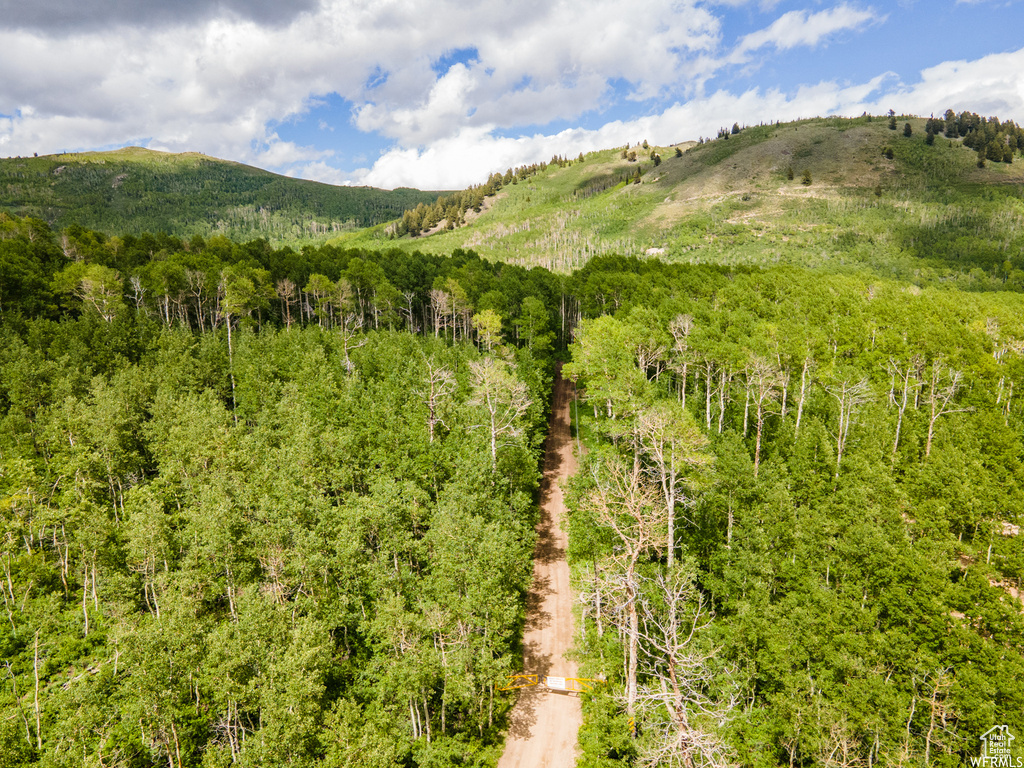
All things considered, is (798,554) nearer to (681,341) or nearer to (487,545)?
(487,545)

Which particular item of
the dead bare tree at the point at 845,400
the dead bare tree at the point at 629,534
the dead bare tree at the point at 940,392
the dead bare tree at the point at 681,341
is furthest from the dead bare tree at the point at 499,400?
the dead bare tree at the point at 940,392

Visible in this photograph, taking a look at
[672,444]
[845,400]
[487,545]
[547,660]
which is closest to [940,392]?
[845,400]

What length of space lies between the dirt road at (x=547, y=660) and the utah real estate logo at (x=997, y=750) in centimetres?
2471

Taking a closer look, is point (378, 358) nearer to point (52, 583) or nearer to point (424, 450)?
point (424, 450)

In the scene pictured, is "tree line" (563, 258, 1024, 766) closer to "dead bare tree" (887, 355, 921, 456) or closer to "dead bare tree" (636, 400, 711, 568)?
"dead bare tree" (636, 400, 711, 568)

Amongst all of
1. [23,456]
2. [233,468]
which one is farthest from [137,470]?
[233,468]

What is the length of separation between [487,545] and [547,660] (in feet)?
39.2

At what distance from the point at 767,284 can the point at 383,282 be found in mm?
69950

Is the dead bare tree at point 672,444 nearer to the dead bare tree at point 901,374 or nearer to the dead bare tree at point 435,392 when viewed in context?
the dead bare tree at point 435,392

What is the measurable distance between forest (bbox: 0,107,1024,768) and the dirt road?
4.74ft

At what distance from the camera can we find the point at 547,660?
124 ft

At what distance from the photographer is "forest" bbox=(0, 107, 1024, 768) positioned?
29.7 m

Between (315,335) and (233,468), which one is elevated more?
(315,335)

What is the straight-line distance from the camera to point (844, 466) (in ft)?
156
